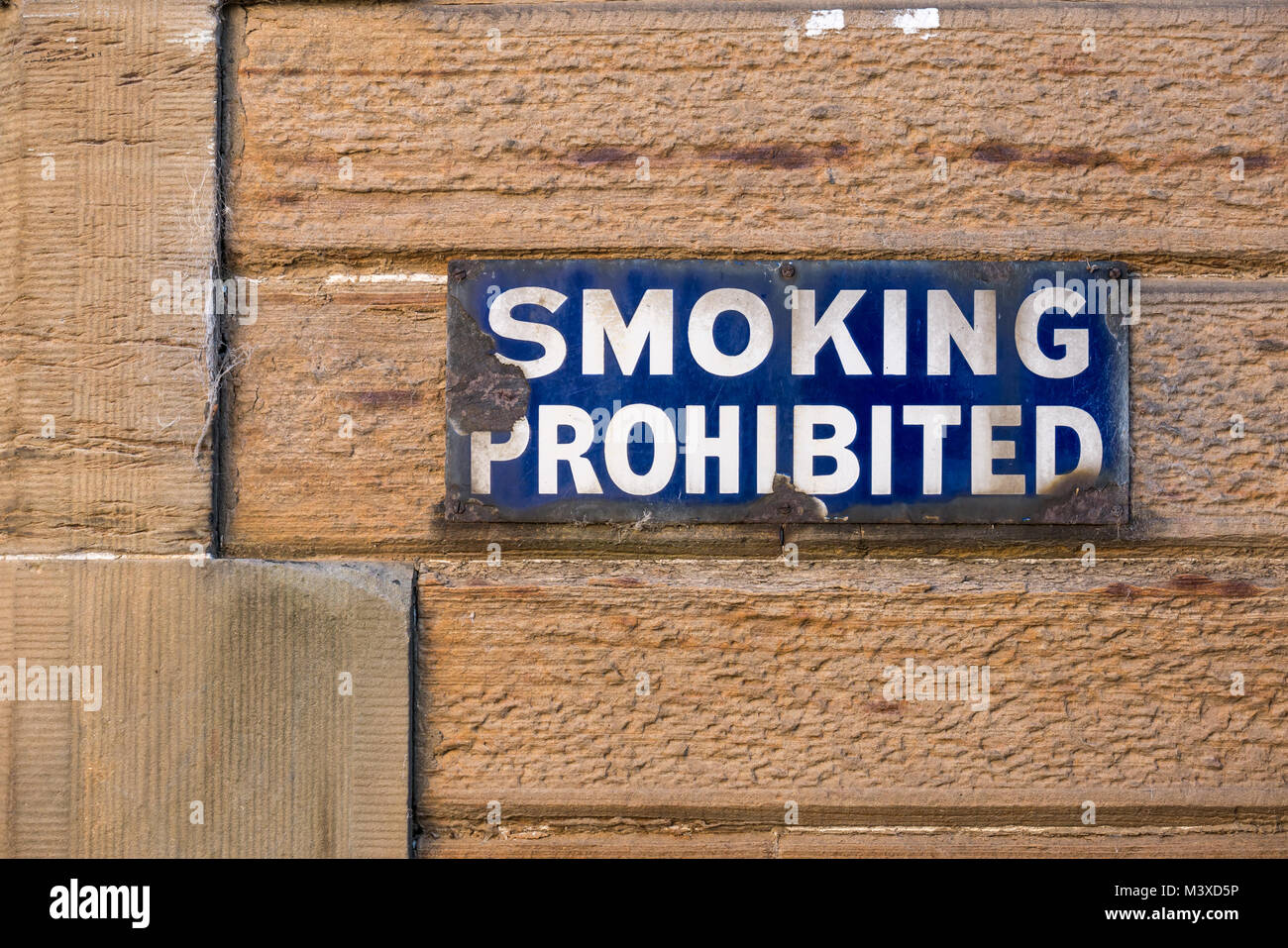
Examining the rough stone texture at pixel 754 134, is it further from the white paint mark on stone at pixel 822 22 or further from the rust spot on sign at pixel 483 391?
the rust spot on sign at pixel 483 391

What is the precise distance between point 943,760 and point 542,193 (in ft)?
4.10

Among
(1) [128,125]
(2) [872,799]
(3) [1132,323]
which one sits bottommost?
(2) [872,799]

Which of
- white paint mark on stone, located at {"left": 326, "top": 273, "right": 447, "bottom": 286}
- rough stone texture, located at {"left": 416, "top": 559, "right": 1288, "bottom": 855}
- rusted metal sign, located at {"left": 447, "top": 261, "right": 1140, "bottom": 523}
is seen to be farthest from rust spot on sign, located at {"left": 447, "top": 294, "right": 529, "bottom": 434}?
rough stone texture, located at {"left": 416, "top": 559, "right": 1288, "bottom": 855}

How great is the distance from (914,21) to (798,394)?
72 centimetres

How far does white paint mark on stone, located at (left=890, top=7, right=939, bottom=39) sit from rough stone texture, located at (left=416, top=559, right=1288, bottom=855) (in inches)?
38.2

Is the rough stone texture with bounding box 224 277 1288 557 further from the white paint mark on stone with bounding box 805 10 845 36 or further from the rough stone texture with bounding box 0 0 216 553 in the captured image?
the white paint mark on stone with bounding box 805 10 845 36

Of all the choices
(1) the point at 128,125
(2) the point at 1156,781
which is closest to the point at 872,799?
(2) the point at 1156,781

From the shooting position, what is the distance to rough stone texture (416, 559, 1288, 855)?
1.51m

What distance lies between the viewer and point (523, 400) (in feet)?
5.02

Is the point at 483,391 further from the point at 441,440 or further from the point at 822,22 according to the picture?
the point at 822,22

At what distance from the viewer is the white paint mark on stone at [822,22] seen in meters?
1.56

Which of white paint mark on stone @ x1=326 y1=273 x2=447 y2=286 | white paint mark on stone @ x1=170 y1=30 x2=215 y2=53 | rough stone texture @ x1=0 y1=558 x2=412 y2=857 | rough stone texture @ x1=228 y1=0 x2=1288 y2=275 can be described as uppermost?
white paint mark on stone @ x1=170 y1=30 x2=215 y2=53

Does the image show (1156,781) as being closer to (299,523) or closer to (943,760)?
(943,760)

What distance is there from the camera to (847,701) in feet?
4.99
